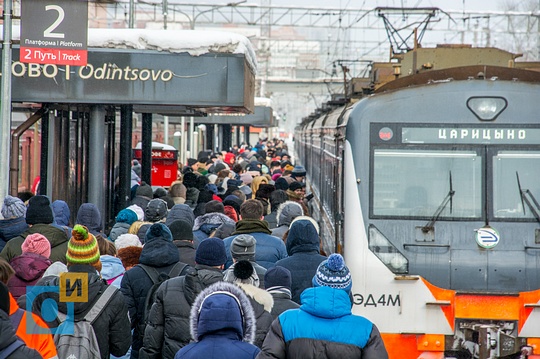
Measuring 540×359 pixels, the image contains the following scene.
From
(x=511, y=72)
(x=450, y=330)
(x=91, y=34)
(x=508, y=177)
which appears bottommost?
(x=450, y=330)

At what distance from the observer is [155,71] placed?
12.4 m

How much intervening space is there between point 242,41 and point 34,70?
8.48 ft

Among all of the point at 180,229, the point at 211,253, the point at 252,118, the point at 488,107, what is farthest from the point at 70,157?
the point at 252,118

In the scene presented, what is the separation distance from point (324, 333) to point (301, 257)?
9.85ft

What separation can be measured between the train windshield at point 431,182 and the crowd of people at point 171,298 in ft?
3.62

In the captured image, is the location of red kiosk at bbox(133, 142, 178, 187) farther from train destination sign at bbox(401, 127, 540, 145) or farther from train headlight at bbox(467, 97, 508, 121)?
train headlight at bbox(467, 97, 508, 121)

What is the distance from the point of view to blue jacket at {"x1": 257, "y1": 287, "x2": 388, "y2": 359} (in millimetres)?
4910

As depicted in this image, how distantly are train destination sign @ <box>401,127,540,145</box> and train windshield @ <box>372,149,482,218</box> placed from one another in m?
0.11

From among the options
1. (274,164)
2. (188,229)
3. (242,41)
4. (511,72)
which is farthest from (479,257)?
(274,164)

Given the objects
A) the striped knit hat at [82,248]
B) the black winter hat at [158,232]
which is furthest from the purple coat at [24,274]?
the black winter hat at [158,232]

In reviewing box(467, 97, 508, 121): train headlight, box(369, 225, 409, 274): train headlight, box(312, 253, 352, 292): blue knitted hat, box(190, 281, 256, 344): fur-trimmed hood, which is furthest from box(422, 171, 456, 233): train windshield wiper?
box(190, 281, 256, 344): fur-trimmed hood

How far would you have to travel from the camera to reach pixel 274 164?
27.3 metres

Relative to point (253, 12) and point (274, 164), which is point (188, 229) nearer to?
point (274, 164)

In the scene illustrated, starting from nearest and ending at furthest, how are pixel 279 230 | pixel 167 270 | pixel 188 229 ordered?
pixel 167 270, pixel 188 229, pixel 279 230
